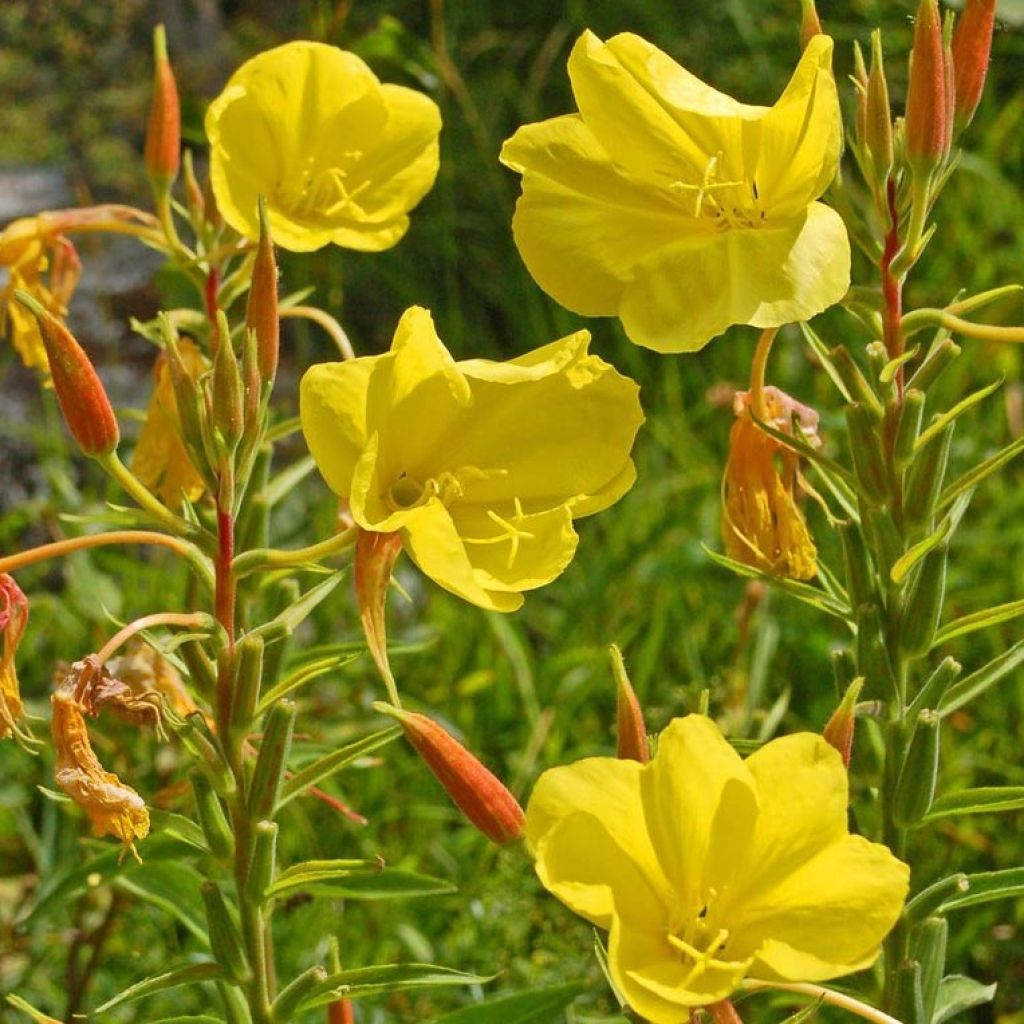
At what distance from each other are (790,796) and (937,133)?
509 mm

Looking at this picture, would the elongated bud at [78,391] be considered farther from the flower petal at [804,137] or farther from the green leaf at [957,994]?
the green leaf at [957,994]

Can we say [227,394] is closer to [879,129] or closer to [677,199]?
[677,199]

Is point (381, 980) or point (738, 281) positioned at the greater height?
point (738, 281)

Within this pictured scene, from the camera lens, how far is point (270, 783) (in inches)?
52.3

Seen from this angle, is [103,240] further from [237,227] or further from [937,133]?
[937,133]

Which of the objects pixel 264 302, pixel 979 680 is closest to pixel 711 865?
pixel 979 680

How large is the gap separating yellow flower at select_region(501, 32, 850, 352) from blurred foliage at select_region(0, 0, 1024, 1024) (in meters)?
0.29

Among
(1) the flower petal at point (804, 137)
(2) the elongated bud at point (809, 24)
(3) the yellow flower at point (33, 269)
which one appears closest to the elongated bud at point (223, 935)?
(3) the yellow flower at point (33, 269)

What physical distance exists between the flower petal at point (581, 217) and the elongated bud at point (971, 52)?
0.80 feet

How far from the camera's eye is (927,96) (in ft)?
4.29

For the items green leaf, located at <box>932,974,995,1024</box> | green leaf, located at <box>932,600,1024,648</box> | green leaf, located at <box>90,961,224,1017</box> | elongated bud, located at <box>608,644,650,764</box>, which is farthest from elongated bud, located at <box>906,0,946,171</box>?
green leaf, located at <box>90,961,224,1017</box>

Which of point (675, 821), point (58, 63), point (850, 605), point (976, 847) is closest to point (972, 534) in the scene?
point (976, 847)

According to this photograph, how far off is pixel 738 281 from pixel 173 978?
0.66 metres

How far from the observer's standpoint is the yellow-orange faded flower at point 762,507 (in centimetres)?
150
